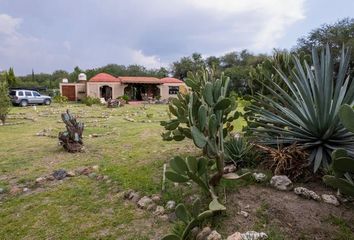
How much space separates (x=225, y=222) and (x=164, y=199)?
0.90 meters

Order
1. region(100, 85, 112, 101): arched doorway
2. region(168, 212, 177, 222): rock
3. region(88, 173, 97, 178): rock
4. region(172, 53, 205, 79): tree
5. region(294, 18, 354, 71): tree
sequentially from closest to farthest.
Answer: region(168, 212, 177, 222): rock
region(88, 173, 97, 178): rock
region(294, 18, 354, 71): tree
region(100, 85, 112, 101): arched doorway
region(172, 53, 205, 79): tree

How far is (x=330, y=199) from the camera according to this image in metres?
2.75

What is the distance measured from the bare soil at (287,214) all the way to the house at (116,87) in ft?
70.2

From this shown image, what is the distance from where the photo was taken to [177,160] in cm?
245

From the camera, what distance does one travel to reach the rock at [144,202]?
329cm

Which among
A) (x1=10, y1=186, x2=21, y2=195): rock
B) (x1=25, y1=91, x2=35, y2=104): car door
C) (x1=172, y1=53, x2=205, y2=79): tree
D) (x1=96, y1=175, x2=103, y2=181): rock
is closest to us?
(x1=10, y1=186, x2=21, y2=195): rock

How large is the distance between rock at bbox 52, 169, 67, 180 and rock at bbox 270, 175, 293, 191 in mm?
3141

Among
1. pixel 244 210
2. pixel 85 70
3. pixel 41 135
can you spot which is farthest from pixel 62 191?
pixel 85 70

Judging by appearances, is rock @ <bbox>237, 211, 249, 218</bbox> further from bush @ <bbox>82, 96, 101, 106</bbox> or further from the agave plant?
bush @ <bbox>82, 96, 101, 106</bbox>

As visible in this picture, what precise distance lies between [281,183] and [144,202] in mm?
1507

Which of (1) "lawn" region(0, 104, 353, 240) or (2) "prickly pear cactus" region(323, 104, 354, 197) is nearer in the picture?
(2) "prickly pear cactus" region(323, 104, 354, 197)

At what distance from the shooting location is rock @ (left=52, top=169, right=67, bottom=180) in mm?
4539

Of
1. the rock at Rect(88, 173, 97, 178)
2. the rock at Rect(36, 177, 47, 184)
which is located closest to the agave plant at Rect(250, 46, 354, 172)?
the rock at Rect(88, 173, 97, 178)

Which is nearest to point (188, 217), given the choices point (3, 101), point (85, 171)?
point (85, 171)
